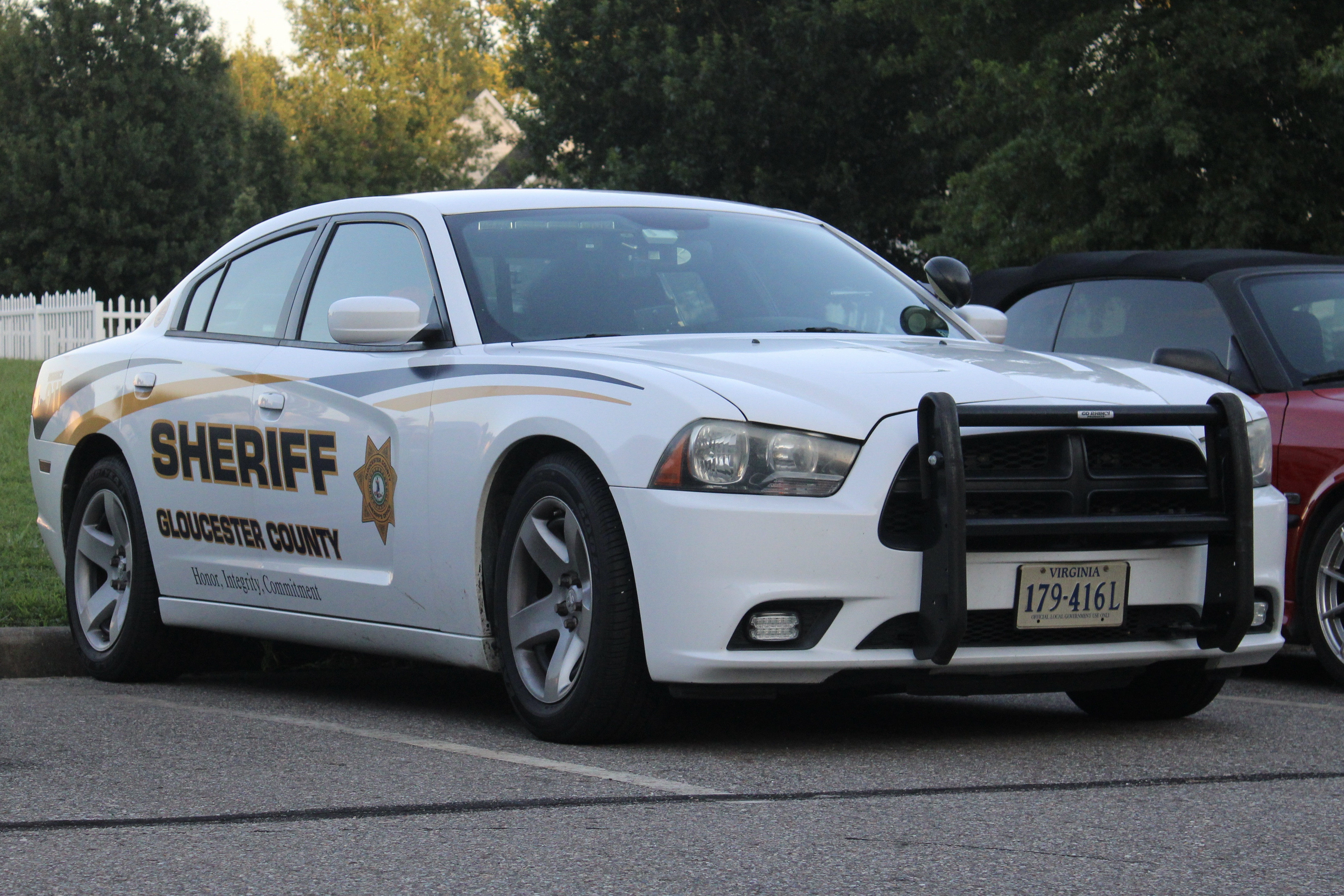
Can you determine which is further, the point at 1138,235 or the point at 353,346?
the point at 1138,235

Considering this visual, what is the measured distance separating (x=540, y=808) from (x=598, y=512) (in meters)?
1.01

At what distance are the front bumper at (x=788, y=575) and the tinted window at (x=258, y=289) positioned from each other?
2397 mm

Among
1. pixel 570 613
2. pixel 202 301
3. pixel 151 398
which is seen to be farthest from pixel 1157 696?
pixel 202 301

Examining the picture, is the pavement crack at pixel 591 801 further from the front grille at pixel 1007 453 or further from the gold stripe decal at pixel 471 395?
the gold stripe decal at pixel 471 395

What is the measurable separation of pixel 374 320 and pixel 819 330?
141 centimetres

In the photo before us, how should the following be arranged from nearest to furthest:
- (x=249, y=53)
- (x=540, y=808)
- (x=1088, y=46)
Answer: (x=540, y=808) → (x=1088, y=46) → (x=249, y=53)

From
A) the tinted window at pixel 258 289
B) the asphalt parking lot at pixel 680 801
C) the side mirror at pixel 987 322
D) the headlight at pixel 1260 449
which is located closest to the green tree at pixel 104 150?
the tinted window at pixel 258 289

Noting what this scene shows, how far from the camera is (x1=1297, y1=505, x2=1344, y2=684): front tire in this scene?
282 inches

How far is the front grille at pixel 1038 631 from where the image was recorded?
16.4ft

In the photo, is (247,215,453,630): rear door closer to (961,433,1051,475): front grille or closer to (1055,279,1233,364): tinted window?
(961,433,1051,475): front grille

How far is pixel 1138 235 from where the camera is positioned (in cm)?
2141

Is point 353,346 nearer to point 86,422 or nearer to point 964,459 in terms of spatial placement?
point 86,422

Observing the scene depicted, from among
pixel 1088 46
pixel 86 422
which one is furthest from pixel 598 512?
pixel 1088 46

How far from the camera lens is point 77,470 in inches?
303
